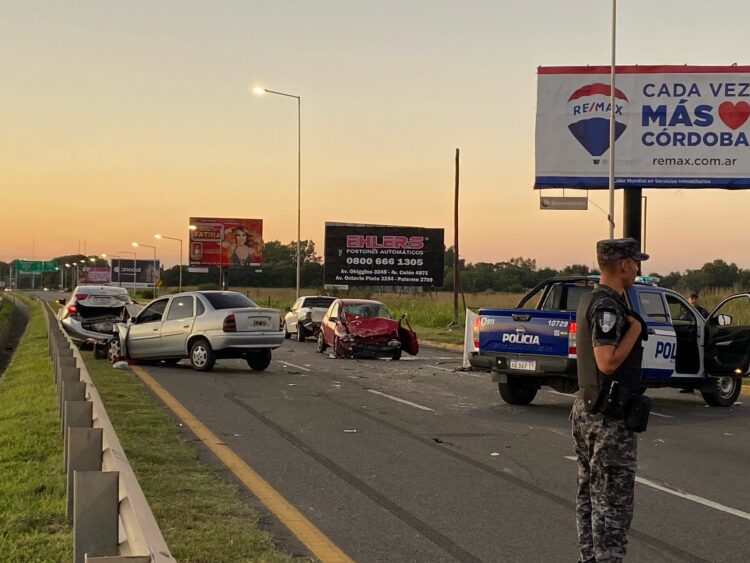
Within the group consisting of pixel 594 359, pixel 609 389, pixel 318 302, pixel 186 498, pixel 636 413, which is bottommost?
pixel 186 498

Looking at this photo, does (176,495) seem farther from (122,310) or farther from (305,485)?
(122,310)

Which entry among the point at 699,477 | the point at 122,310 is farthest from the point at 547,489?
the point at 122,310

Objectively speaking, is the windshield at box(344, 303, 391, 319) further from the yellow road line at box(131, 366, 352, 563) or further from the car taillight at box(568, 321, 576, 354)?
the yellow road line at box(131, 366, 352, 563)

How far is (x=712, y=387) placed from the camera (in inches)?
555

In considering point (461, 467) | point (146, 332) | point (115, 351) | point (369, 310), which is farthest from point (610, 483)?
point (369, 310)

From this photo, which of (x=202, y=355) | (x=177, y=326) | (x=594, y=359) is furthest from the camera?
(x=177, y=326)

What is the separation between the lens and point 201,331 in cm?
1878

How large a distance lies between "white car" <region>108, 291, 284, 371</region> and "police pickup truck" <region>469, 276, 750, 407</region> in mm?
6280

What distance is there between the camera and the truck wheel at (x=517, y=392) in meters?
14.1

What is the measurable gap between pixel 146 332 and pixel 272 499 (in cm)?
1308

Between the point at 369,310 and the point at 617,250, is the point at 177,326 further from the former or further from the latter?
the point at 617,250

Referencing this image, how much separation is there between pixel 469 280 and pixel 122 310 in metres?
75.7

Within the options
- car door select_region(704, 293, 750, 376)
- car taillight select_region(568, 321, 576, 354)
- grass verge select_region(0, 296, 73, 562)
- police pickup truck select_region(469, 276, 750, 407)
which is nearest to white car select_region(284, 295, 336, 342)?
→ grass verge select_region(0, 296, 73, 562)

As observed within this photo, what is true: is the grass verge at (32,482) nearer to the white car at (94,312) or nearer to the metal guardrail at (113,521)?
the metal guardrail at (113,521)
